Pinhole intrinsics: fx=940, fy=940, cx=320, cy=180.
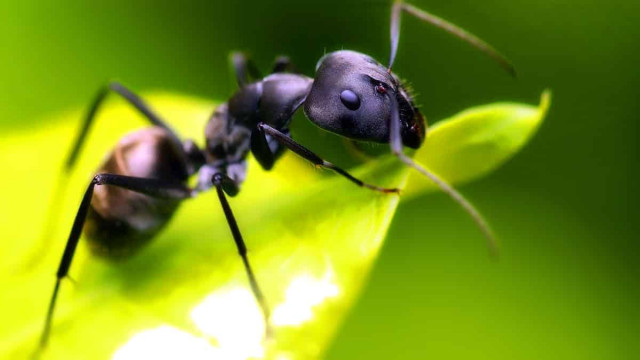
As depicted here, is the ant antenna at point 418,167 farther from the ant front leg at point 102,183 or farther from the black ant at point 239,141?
the ant front leg at point 102,183

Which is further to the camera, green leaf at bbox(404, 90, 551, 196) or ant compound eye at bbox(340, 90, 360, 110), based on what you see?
ant compound eye at bbox(340, 90, 360, 110)

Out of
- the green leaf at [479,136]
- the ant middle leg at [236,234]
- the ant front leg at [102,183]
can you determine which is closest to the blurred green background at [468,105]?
the ant front leg at [102,183]

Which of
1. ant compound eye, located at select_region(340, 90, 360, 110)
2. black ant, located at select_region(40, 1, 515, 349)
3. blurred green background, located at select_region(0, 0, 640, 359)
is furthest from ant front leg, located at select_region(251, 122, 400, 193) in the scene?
blurred green background, located at select_region(0, 0, 640, 359)

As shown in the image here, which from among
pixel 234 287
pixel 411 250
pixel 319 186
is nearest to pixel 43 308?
pixel 234 287

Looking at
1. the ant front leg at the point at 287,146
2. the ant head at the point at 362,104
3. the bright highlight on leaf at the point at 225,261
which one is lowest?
the bright highlight on leaf at the point at 225,261

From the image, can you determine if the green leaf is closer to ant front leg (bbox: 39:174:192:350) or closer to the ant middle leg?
the ant middle leg

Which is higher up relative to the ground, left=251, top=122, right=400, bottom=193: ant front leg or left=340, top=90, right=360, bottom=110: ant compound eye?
left=340, top=90, right=360, bottom=110: ant compound eye
